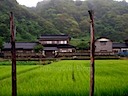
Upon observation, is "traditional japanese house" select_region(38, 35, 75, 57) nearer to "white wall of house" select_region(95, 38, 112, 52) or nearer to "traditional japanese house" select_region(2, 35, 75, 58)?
"traditional japanese house" select_region(2, 35, 75, 58)

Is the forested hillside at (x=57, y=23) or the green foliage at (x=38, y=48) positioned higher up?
the forested hillside at (x=57, y=23)

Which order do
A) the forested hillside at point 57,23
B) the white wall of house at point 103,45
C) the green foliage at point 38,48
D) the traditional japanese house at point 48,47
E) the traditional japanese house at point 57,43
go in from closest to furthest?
1. the green foliage at point 38,48
2. the traditional japanese house at point 48,47
3. the traditional japanese house at point 57,43
4. the white wall of house at point 103,45
5. the forested hillside at point 57,23

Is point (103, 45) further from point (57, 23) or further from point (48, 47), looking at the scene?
point (57, 23)

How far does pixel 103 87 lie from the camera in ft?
36.0

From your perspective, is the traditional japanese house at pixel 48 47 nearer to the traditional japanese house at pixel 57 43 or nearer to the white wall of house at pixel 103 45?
the traditional japanese house at pixel 57 43

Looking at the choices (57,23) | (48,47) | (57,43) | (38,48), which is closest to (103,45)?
(57,43)

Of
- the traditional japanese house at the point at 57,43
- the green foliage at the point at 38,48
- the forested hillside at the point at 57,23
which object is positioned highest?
the forested hillside at the point at 57,23

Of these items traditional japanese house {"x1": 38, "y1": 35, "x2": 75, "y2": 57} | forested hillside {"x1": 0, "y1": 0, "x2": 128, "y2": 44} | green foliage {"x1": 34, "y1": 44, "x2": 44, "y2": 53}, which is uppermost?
forested hillside {"x1": 0, "y1": 0, "x2": 128, "y2": 44}

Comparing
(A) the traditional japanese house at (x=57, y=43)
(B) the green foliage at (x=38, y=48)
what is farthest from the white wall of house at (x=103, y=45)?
(B) the green foliage at (x=38, y=48)

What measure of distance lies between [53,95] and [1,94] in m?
2.04

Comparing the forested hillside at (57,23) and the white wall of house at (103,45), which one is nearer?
the white wall of house at (103,45)

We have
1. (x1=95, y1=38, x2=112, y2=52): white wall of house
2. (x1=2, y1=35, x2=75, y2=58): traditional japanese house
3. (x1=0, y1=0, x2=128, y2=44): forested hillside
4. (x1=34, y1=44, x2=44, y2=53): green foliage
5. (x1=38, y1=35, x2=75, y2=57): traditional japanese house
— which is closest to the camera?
(x1=34, y1=44, x2=44, y2=53): green foliage

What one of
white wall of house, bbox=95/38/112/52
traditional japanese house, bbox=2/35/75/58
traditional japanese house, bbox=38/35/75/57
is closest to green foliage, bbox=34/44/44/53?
traditional japanese house, bbox=2/35/75/58

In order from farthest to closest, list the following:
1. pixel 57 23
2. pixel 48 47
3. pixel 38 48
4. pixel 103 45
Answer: pixel 57 23
pixel 103 45
pixel 48 47
pixel 38 48
